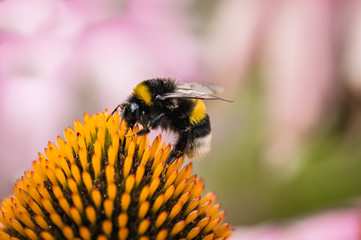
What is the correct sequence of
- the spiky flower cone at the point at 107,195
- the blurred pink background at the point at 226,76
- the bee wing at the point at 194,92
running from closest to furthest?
the spiky flower cone at the point at 107,195 → the bee wing at the point at 194,92 → the blurred pink background at the point at 226,76

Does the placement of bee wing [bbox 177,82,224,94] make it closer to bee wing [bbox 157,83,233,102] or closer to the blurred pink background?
bee wing [bbox 157,83,233,102]

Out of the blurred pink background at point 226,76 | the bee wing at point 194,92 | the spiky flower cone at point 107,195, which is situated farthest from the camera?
the blurred pink background at point 226,76

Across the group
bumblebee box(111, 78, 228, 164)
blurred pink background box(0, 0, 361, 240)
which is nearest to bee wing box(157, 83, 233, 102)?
bumblebee box(111, 78, 228, 164)

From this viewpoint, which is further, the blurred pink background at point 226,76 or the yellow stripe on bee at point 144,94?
the blurred pink background at point 226,76

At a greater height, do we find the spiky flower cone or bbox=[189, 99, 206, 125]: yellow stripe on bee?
bbox=[189, 99, 206, 125]: yellow stripe on bee

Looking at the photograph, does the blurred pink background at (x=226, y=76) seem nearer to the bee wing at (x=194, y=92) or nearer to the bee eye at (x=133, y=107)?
the bee wing at (x=194, y=92)

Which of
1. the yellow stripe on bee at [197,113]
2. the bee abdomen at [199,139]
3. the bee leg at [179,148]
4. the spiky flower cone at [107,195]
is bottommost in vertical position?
the spiky flower cone at [107,195]

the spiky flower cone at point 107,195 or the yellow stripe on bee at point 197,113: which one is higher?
the yellow stripe on bee at point 197,113

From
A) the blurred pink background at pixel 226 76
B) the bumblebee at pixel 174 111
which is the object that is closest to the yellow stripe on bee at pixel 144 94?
the bumblebee at pixel 174 111

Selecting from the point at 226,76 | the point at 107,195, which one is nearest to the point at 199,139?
the point at 107,195
